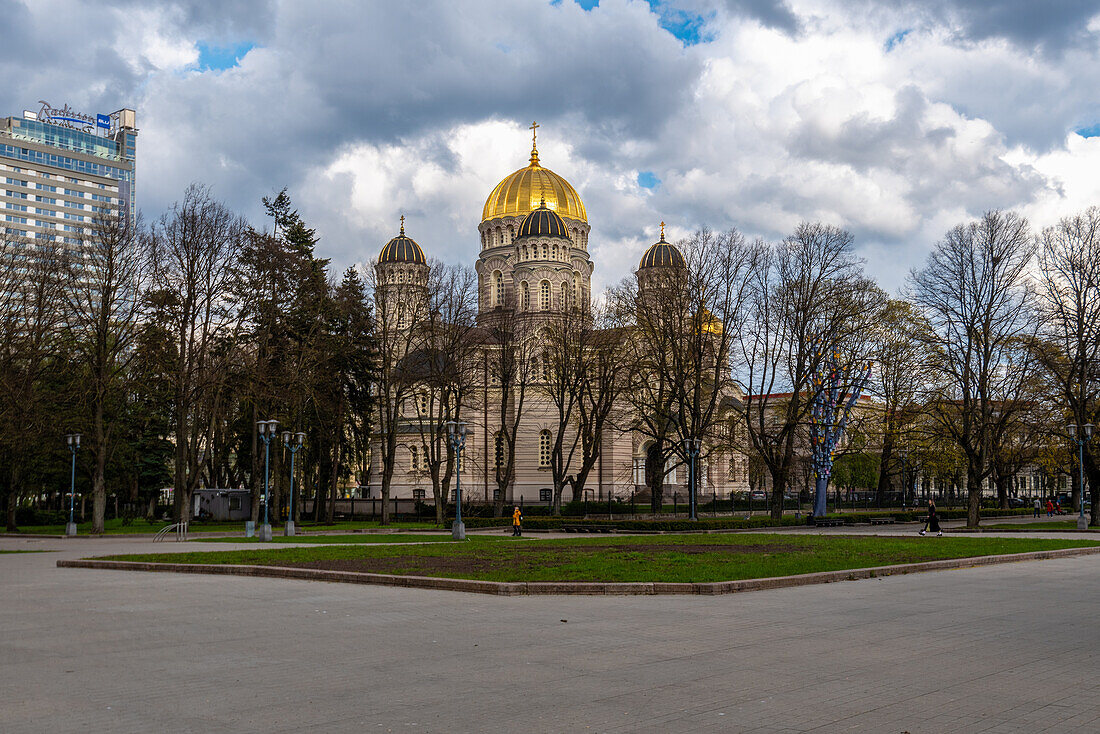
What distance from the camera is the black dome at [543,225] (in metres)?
69.0

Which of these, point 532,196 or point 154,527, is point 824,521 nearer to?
point 154,527

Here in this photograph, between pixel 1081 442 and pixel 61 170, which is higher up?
pixel 61 170

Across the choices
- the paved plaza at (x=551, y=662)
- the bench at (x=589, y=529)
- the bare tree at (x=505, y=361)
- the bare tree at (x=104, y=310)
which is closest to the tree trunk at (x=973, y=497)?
the bench at (x=589, y=529)

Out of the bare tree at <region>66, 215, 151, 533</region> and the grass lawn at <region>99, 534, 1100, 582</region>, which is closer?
the grass lawn at <region>99, 534, 1100, 582</region>

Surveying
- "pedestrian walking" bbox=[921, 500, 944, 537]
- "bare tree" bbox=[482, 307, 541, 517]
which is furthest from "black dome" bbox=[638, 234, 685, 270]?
"pedestrian walking" bbox=[921, 500, 944, 537]

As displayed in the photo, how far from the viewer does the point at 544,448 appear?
6750cm

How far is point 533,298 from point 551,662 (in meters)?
61.7

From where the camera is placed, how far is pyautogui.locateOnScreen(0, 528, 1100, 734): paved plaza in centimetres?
641

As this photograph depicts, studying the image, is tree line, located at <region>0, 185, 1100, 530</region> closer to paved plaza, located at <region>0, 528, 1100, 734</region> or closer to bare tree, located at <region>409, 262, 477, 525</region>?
bare tree, located at <region>409, 262, 477, 525</region>

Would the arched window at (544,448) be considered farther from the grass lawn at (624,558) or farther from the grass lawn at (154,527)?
the grass lawn at (624,558)

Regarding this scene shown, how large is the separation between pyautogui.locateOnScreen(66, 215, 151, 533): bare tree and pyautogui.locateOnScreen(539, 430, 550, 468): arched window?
1328 inches

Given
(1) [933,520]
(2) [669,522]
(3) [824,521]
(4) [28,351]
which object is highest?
(4) [28,351]

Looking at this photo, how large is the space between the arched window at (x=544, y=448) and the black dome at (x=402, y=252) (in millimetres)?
16358

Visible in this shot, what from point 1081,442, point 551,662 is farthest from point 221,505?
point 551,662
